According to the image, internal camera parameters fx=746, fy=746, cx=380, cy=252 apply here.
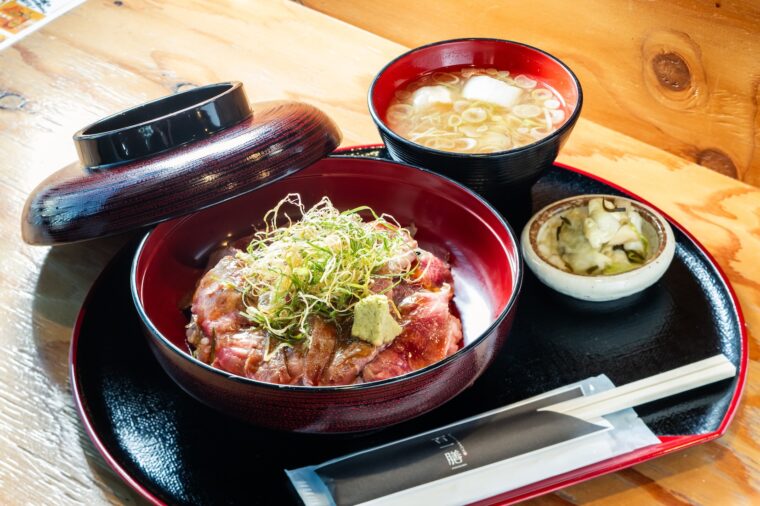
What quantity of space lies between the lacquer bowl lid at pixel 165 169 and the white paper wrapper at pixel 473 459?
0.50 metres

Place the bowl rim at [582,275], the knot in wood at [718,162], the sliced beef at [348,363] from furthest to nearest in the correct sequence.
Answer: the knot in wood at [718,162] → the bowl rim at [582,275] → the sliced beef at [348,363]

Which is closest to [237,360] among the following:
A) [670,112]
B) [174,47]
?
[174,47]

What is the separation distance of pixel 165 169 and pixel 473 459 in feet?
2.27

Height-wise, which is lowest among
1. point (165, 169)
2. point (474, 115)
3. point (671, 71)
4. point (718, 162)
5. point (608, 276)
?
point (718, 162)

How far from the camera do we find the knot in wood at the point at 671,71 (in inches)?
98.0

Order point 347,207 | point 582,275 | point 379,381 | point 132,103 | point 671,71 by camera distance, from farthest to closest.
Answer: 1. point 671,71
2. point 132,103
3. point 347,207
4. point 582,275
5. point 379,381

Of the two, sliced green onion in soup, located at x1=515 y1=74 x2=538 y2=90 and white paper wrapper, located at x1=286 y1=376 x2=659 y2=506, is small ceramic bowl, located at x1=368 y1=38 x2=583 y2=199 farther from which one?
white paper wrapper, located at x1=286 y1=376 x2=659 y2=506

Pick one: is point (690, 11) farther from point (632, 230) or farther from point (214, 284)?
point (214, 284)

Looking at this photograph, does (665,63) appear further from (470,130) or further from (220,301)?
(220,301)

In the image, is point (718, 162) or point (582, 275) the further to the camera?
point (718, 162)

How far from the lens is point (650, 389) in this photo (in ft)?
4.04

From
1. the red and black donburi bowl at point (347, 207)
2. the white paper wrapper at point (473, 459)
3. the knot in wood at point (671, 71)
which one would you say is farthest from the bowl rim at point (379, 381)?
the knot in wood at point (671, 71)

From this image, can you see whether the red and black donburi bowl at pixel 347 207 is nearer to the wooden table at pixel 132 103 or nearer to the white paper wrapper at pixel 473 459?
the white paper wrapper at pixel 473 459

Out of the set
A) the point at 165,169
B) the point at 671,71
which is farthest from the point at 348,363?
the point at 671,71
